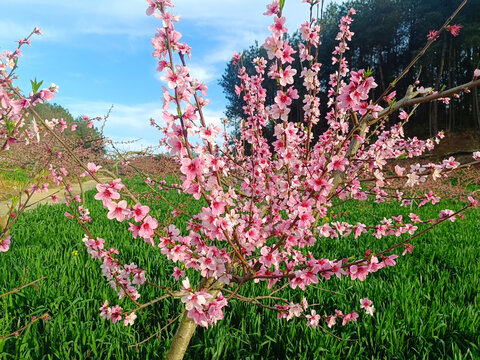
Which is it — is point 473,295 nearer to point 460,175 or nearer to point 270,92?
point 460,175

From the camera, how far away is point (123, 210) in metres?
1.51

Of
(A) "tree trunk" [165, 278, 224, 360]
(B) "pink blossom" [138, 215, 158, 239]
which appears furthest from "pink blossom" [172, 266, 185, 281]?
(B) "pink blossom" [138, 215, 158, 239]

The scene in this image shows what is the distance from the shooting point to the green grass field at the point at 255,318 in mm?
2357

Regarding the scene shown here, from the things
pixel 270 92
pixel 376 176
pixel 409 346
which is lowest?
pixel 409 346

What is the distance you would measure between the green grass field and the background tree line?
52.5 feet

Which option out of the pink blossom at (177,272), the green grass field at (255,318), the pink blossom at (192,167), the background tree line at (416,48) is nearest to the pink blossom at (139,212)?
the pink blossom at (192,167)

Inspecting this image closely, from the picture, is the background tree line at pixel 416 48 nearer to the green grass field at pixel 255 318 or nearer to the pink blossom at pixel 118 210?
the green grass field at pixel 255 318

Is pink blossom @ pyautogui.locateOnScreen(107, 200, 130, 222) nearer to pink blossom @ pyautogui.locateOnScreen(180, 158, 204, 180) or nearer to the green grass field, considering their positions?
pink blossom @ pyautogui.locateOnScreen(180, 158, 204, 180)

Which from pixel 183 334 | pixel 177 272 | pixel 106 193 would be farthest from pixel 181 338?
pixel 106 193

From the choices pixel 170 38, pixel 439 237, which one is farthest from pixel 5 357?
pixel 439 237

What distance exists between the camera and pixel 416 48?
2175 centimetres

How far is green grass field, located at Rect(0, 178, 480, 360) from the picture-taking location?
2357 mm

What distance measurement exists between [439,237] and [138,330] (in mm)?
5106

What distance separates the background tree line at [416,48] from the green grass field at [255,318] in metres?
16.0
